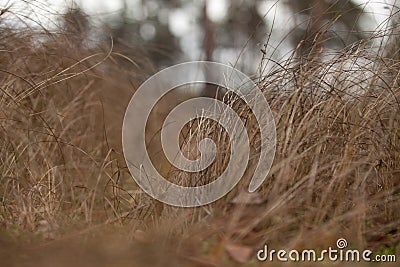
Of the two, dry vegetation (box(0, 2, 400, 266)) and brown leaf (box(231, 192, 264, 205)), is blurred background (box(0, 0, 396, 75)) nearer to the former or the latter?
dry vegetation (box(0, 2, 400, 266))

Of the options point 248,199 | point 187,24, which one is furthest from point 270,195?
point 187,24

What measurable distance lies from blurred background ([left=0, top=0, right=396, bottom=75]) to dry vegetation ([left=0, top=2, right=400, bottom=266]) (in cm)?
25

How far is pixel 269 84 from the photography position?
3.02 metres

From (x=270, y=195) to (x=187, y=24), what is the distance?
15267mm

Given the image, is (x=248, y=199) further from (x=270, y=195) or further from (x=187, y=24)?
(x=187, y=24)

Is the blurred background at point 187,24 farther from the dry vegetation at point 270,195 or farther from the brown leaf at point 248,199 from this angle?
the brown leaf at point 248,199

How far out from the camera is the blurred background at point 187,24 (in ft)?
12.7

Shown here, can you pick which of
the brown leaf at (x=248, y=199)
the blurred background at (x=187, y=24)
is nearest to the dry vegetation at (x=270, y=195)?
the brown leaf at (x=248, y=199)

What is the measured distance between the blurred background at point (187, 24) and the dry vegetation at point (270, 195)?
245 mm

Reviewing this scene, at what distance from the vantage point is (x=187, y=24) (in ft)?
57.4

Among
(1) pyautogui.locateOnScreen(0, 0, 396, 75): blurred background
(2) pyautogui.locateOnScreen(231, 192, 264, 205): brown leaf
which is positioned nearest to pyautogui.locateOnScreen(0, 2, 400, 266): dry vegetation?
(2) pyautogui.locateOnScreen(231, 192, 264, 205): brown leaf

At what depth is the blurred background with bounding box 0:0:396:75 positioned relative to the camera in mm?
3885

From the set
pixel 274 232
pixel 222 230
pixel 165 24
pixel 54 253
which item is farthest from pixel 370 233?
pixel 165 24

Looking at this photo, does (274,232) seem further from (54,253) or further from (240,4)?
(240,4)
